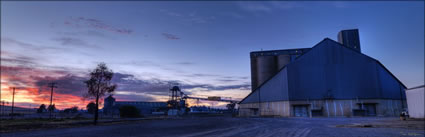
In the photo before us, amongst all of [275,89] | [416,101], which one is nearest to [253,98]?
[275,89]

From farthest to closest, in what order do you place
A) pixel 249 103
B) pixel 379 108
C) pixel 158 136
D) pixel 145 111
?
pixel 145 111 → pixel 249 103 → pixel 379 108 → pixel 158 136

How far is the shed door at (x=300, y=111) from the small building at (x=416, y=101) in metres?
25.2

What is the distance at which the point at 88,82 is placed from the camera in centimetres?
3416

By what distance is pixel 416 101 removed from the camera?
124ft

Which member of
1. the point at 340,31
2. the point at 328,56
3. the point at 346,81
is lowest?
the point at 346,81

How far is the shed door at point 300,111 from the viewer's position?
63.4 meters

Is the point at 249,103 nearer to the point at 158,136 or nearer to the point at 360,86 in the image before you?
the point at 360,86

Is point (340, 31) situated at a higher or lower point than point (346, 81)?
higher

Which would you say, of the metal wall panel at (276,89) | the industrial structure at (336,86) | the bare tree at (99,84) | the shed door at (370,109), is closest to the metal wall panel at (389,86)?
the industrial structure at (336,86)

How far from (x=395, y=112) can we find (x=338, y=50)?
19.1 metres

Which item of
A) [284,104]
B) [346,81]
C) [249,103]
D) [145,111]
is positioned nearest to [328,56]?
[346,81]

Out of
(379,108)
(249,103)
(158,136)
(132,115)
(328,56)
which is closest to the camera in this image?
(158,136)

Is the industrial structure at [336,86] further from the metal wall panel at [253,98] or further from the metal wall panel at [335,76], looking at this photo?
the metal wall panel at [253,98]

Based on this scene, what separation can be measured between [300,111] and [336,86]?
34.2ft
